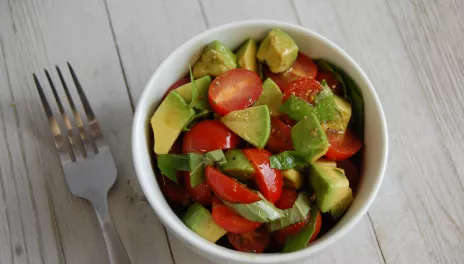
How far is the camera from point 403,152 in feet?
3.43

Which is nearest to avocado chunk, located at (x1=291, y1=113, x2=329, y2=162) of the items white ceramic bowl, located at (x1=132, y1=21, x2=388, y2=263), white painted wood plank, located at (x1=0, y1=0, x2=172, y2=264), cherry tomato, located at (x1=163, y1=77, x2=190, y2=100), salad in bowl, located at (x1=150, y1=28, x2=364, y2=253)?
salad in bowl, located at (x1=150, y1=28, x2=364, y2=253)

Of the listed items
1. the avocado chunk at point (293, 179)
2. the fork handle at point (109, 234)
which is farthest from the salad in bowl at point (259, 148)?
the fork handle at point (109, 234)

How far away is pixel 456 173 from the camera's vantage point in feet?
3.40

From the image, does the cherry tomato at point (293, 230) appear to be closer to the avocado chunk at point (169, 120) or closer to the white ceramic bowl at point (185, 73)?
the white ceramic bowl at point (185, 73)

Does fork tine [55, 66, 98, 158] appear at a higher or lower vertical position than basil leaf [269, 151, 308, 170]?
higher

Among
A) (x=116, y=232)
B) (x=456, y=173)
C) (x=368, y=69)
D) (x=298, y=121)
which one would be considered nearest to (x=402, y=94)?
(x=368, y=69)

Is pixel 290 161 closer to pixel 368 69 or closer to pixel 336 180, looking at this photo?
pixel 336 180

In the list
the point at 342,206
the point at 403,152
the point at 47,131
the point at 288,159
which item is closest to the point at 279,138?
the point at 288,159

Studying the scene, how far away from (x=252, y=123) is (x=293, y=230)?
17cm

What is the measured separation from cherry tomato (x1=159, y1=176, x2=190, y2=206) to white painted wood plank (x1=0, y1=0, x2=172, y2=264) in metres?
0.15

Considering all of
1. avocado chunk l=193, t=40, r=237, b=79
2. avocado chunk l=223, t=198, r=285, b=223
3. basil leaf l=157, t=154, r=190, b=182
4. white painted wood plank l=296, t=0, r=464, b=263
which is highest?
avocado chunk l=193, t=40, r=237, b=79

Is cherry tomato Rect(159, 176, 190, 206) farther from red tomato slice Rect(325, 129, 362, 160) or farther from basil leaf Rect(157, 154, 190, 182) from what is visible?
red tomato slice Rect(325, 129, 362, 160)

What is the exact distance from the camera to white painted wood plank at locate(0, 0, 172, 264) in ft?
3.18

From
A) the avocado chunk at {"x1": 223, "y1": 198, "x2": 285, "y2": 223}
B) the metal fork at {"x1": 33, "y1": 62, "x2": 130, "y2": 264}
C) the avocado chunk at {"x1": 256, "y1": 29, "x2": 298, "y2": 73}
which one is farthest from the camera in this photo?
the metal fork at {"x1": 33, "y1": 62, "x2": 130, "y2": 264}
